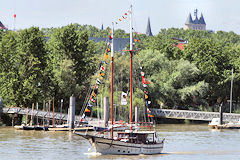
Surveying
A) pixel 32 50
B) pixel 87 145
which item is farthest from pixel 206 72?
pixel 87 145

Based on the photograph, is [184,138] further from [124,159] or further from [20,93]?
[20,93]

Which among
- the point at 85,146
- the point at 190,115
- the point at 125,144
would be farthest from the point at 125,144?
the point at 190,115

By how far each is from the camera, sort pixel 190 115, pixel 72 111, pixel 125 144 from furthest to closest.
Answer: pixel 190 115, pixel 72 111, pixel 125 144

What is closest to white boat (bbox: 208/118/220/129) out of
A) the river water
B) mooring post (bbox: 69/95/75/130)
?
the river water

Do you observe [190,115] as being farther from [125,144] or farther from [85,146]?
[125,144]

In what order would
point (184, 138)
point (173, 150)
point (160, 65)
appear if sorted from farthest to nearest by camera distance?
1. point (160, 65)
2. point (184, 138)
3. point (173, 150)

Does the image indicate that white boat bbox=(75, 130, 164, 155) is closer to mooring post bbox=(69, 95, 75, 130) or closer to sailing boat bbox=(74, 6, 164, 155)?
sailing boat bbox=(74, 6, 164, 155)

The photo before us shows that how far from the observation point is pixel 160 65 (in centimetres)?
9900

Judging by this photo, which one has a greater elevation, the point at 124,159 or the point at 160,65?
the point at 160,65

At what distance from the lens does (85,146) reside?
55719 mm

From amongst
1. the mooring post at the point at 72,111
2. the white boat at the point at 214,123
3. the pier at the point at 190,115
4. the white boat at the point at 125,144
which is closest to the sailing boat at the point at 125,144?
the white boat at the point at 125,144

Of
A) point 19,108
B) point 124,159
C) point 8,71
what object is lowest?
point 124,159

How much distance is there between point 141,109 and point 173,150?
32.6 metres

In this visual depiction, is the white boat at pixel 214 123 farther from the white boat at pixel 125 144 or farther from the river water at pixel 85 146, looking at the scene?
the white boat at pixel 125 144
